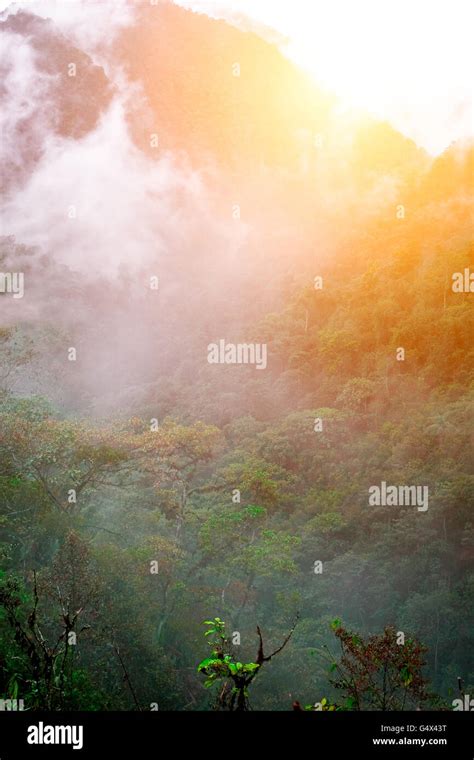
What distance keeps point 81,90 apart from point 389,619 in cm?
3699

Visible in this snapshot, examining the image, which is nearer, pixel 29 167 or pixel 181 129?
pixel 29 167

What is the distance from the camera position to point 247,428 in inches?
936

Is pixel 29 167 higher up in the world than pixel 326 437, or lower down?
higher up

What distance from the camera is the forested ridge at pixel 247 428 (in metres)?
12.2

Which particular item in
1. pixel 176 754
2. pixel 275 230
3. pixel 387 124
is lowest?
pixel 176 754

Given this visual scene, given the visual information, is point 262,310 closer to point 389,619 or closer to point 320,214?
point 320,214

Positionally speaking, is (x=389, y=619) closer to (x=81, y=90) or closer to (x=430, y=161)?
(x=430, y=161)

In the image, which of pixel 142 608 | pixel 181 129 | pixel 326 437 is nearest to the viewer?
pixel 142 608

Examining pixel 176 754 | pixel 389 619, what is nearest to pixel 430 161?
pixel 389 619

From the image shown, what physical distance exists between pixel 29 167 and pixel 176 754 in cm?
4054

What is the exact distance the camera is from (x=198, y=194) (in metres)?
44.2

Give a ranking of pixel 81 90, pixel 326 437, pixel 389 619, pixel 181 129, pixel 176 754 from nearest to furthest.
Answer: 1. pixel 176 754
2. pixel 389 619
3. pixel 326 437
4. pixel 81 90
5. pixel 181 129

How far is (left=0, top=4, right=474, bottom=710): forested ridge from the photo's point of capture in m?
12.2

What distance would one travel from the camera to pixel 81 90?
43000mm
